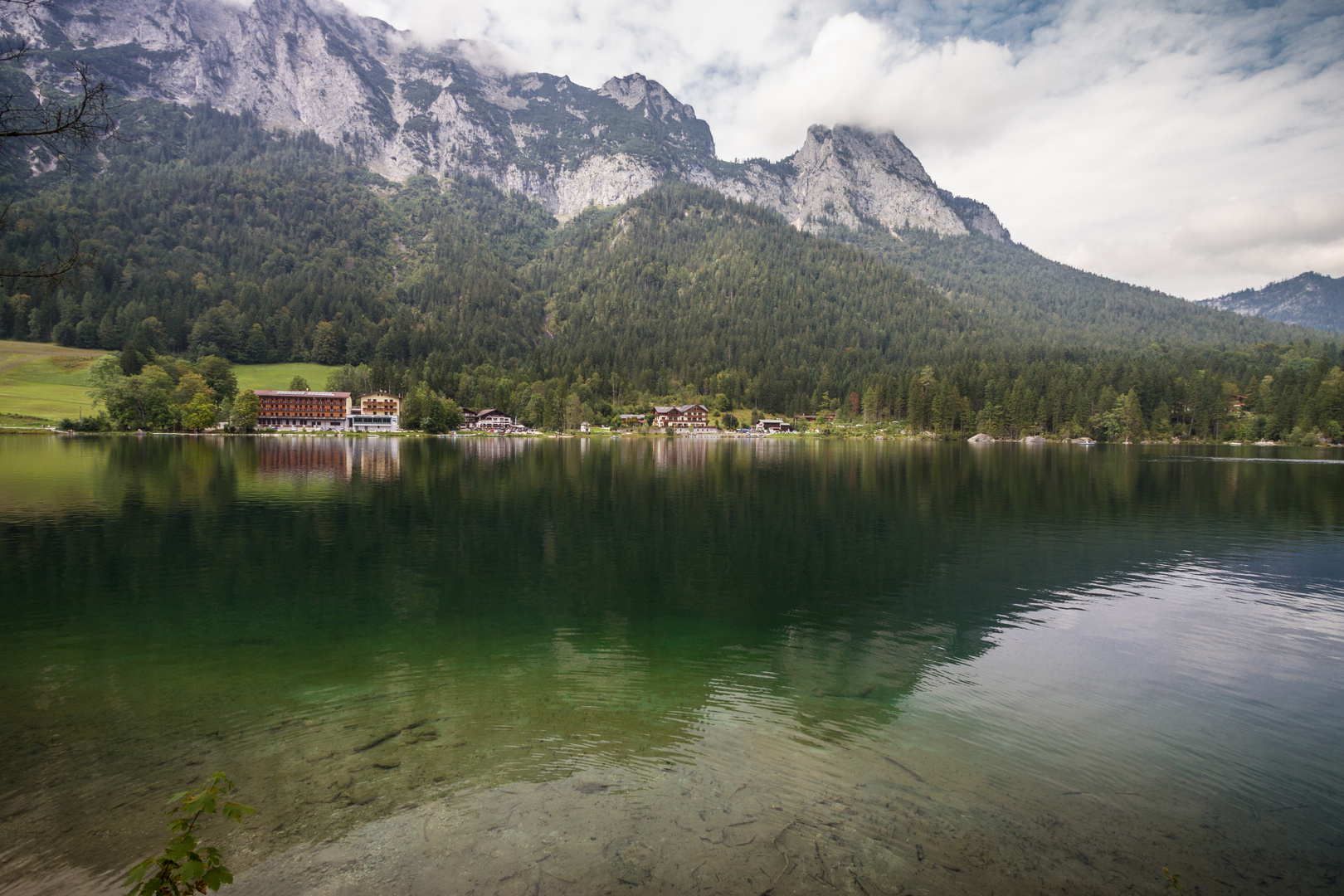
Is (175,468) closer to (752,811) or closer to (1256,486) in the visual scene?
(752,811)

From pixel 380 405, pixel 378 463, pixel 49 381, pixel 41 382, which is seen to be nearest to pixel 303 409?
pixel 380 405

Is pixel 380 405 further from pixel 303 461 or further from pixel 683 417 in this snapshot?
pixel 303 461

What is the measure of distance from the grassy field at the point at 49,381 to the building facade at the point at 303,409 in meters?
10.9

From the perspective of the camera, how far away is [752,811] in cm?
793

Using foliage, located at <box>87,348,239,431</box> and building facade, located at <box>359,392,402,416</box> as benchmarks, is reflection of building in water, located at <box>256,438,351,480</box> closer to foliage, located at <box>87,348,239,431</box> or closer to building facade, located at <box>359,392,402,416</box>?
foliage, located at <box>87,348,239,431</box>

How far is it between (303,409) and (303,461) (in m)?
102

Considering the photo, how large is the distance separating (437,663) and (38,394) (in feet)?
527

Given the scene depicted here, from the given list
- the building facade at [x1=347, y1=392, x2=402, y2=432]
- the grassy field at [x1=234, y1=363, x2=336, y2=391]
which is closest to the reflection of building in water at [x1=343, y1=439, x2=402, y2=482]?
the building facade at [x1=347, y1=392, x2=402, y2=432]

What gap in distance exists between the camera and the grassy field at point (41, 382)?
109 m

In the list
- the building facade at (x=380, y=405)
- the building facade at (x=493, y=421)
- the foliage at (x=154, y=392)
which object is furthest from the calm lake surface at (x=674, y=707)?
the building facade at (x=493, y=421)

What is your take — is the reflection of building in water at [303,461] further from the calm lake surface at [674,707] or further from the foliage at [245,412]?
the foliage at [245,412]

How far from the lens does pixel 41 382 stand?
12888 cm

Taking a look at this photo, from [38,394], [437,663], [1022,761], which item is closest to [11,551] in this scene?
[437,663]

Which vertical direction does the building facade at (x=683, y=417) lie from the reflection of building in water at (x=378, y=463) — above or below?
above
